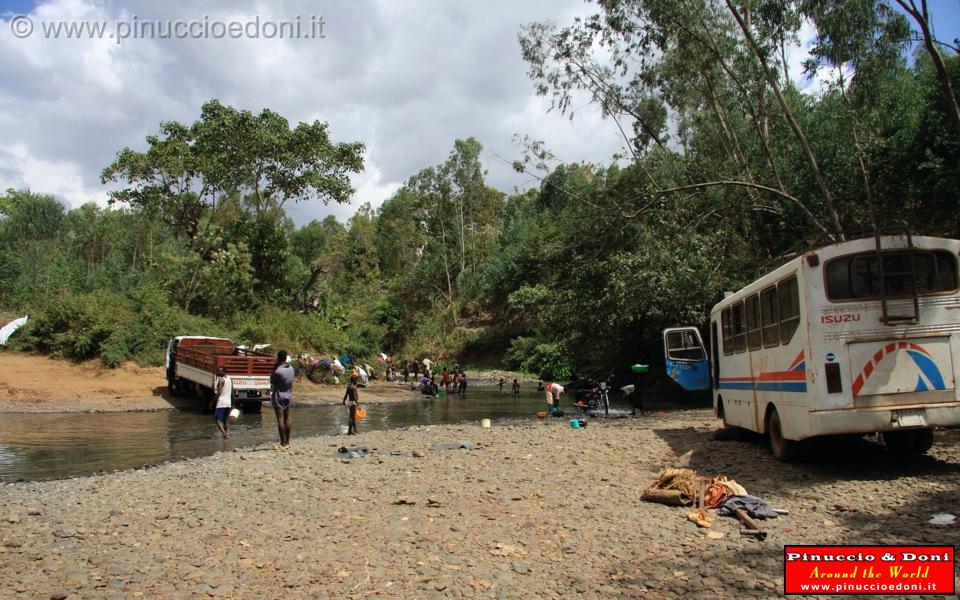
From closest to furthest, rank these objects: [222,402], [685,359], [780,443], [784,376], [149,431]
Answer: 1. [784,376]
2. [780,443]
3. [222,402]
4. [685,359]
5. [149,431]

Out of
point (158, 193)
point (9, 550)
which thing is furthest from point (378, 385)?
point (9, 550)

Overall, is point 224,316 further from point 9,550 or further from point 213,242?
point 9,550

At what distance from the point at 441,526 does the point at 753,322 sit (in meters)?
6.84

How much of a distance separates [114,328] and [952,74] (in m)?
31.4

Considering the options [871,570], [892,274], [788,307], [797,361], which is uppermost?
[892,274]

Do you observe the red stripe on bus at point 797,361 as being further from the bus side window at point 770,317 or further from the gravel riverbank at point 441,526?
the gravel riverbank at point 441,526

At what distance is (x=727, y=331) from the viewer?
1269 centimetres

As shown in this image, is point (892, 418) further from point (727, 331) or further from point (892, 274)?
point (727, 331)

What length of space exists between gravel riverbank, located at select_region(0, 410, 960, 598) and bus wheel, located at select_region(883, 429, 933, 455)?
26cm

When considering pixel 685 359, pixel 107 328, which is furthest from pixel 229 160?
pixel 685 359

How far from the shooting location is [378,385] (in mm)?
35531

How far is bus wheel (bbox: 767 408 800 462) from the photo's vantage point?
956 cm

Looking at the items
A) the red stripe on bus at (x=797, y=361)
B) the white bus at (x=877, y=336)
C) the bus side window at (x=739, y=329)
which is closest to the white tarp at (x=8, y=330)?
the bus side window at (x=739, y=329)

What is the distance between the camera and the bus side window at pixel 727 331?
12.5 metres
